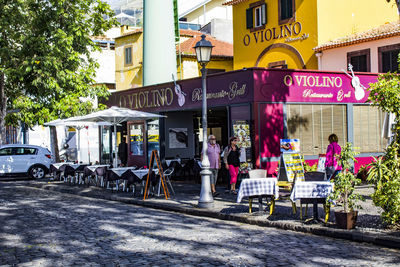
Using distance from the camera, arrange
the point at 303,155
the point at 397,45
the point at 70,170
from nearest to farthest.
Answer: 1. the point at 303,155
2. the point at 70,170
3. the point at 397,45

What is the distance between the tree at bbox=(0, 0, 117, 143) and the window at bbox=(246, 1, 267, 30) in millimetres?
7889

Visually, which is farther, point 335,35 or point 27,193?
point 335,35

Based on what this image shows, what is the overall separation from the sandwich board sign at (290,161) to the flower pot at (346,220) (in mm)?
5546

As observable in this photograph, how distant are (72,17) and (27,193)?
30.1ft

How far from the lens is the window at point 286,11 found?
88.5 feet

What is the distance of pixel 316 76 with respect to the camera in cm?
1827

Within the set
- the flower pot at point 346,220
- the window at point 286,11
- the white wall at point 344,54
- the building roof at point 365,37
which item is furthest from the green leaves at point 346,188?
the window at point 286,11

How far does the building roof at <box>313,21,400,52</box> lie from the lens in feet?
76.5

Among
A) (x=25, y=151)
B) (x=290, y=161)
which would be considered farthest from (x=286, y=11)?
(x=25, y=151)

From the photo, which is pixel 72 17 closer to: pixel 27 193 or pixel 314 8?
pixel 27 193

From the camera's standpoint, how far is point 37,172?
25.8 metres

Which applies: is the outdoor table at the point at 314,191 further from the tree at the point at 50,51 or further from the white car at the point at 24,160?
the white car at the point at 24,160

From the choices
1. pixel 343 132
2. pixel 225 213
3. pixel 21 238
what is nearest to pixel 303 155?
pixel 343 132

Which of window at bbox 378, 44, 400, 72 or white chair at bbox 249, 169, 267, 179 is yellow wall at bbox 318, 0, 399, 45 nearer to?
window at bbox 378, 44, 400, 72
